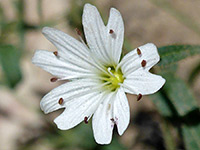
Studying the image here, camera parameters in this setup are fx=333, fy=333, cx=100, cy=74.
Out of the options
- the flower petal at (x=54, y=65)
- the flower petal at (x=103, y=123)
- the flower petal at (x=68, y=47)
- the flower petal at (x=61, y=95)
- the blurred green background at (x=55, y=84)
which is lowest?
the blurred green background at (x=55, y=84)

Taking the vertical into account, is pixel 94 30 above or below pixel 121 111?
above

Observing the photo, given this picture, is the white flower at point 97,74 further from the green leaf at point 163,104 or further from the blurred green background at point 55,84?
the blurred green background at point 55,84

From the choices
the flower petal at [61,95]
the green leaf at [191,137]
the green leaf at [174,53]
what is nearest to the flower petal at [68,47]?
the flower petal at [61,95]

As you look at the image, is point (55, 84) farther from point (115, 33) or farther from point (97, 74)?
point (115, 33)

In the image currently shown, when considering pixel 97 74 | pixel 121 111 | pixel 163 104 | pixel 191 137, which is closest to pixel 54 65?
pixel 97 74

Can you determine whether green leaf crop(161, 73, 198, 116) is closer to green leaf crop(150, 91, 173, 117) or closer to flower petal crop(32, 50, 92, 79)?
green leaf crop(150, 91, 173, 117)

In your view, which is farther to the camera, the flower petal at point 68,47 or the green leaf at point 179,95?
the green leaf at point 179,95

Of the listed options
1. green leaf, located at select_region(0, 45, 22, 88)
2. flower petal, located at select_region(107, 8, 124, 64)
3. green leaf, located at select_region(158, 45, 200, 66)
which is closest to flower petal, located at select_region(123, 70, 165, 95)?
flower petal, located at select_region(107, 8, 124, 64)
